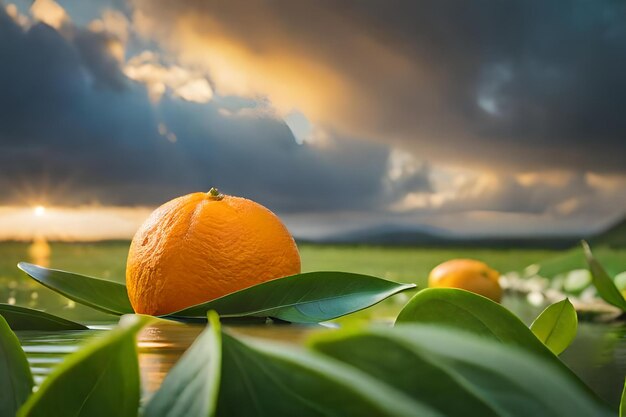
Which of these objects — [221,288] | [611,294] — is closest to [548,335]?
[611,294]

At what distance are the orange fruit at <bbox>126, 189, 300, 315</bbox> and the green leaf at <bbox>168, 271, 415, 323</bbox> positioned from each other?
126 millimetres

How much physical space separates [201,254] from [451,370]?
1.21ft

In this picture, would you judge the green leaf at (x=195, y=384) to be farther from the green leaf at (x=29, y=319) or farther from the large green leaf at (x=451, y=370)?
the green leaf at (x=29, y=319)

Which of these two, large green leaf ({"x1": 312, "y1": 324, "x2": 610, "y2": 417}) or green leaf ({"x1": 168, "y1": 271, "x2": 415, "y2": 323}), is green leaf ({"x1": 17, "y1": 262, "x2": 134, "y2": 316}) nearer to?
green leaf ({"x1": 168, "y1": 271, "x2": 415, "y2": 323})

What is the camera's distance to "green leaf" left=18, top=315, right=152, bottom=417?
0.41ft

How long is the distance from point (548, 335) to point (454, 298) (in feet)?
0.30

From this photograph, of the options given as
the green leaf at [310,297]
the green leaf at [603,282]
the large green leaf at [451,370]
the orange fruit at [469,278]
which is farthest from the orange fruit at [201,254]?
the orange fruit at [469,278]

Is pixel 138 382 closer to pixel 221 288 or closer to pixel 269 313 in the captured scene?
pixel 269 313

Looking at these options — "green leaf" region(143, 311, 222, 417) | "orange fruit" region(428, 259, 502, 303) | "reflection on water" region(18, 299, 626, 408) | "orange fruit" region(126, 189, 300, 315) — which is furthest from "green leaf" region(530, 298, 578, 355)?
"orange fruit" region(428, 259, 502, 303)

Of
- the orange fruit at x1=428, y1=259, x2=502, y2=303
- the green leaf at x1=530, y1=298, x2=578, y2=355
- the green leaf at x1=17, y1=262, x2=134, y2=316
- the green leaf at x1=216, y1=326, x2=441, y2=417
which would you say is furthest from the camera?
the orange fruit at x1=428, y1=259, x2=502, y2=303

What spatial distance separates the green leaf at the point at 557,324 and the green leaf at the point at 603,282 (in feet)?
0.09

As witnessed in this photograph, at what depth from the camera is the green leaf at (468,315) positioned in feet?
0.54

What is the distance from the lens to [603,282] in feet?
0.96

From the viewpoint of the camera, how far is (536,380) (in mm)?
140
